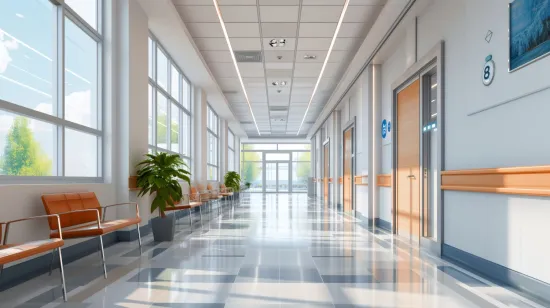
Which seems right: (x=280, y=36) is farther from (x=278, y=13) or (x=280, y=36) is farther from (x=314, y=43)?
(x=278, y=13)

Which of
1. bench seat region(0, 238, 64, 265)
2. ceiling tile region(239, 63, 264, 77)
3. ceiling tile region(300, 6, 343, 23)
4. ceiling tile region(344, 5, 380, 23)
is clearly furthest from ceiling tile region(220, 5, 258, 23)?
bench seat region(0, 238, 64, 265)

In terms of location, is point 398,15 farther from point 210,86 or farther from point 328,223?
point 210,86

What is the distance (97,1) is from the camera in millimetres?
5703

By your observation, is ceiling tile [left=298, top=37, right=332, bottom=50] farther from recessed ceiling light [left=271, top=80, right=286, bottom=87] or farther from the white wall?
recessed ceiling light [left=271, top=80, right=286, bottom=87]

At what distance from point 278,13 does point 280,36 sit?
1.04m

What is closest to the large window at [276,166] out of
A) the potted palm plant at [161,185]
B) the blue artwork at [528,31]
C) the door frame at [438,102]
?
the door frame at [438,102]

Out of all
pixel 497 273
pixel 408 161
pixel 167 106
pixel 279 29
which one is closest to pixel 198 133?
pixel 167 106

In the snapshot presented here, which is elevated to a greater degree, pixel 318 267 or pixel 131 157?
pixel 131 157

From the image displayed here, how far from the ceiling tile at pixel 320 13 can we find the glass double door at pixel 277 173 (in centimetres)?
2069

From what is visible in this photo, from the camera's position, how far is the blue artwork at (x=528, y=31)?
3036 mm

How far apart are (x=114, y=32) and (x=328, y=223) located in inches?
203

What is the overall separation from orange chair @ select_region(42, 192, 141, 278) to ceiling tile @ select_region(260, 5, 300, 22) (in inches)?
139

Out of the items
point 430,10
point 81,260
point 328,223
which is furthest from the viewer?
point 328,223

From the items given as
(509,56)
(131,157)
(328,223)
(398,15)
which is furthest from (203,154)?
(509,56)
